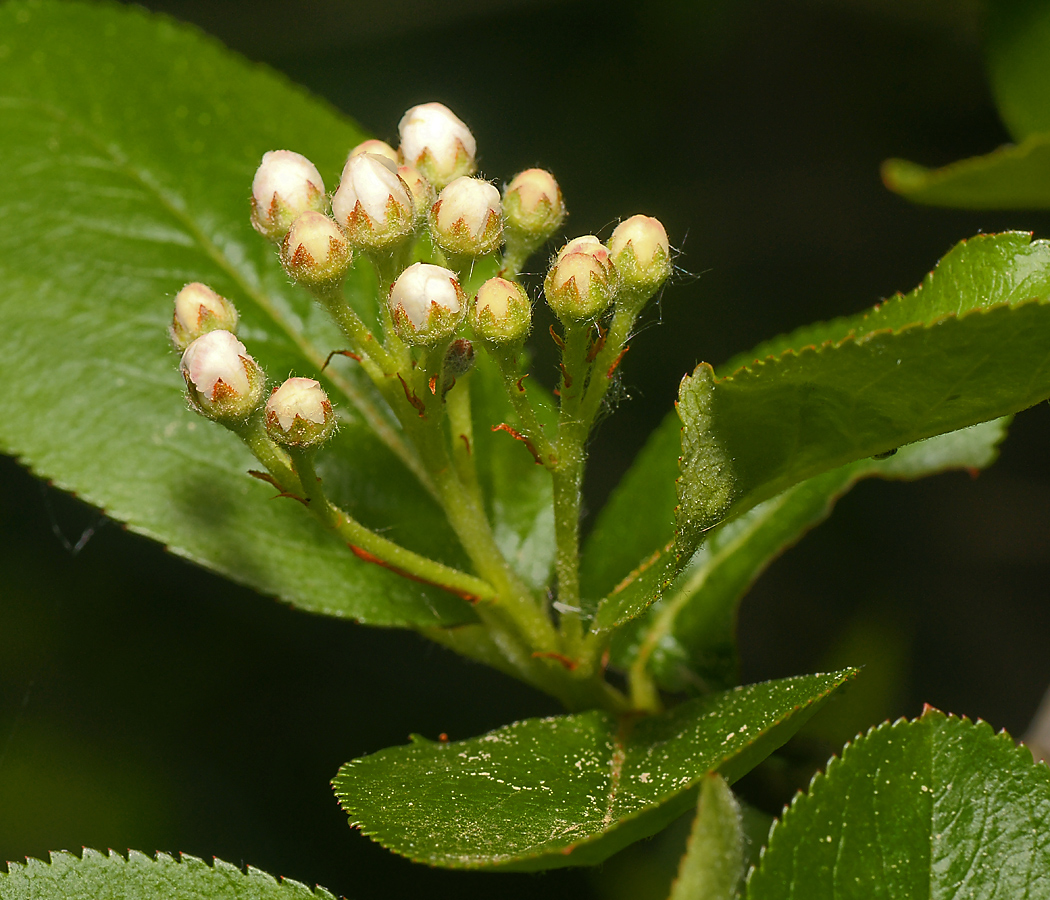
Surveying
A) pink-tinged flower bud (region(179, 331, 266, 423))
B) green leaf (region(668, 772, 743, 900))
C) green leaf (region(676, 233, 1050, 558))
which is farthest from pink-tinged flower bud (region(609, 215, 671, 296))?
green leaf (region(668, 772, 743, 900))

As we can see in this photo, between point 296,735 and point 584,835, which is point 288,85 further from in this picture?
point 296,735

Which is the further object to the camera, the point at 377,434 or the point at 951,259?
the point at 377,434

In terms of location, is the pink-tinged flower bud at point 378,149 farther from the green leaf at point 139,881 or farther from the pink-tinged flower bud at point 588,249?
the green leaf at point 139,881

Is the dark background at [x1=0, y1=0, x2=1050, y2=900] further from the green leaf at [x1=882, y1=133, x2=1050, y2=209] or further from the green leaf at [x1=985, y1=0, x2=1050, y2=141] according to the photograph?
the green leaf at [x1=882, y1=133, x2=1050, y2=209]

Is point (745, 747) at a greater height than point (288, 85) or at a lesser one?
lesser

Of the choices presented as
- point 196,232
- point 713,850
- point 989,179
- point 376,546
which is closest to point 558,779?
point 713,850

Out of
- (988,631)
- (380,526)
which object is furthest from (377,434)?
(988,631)
